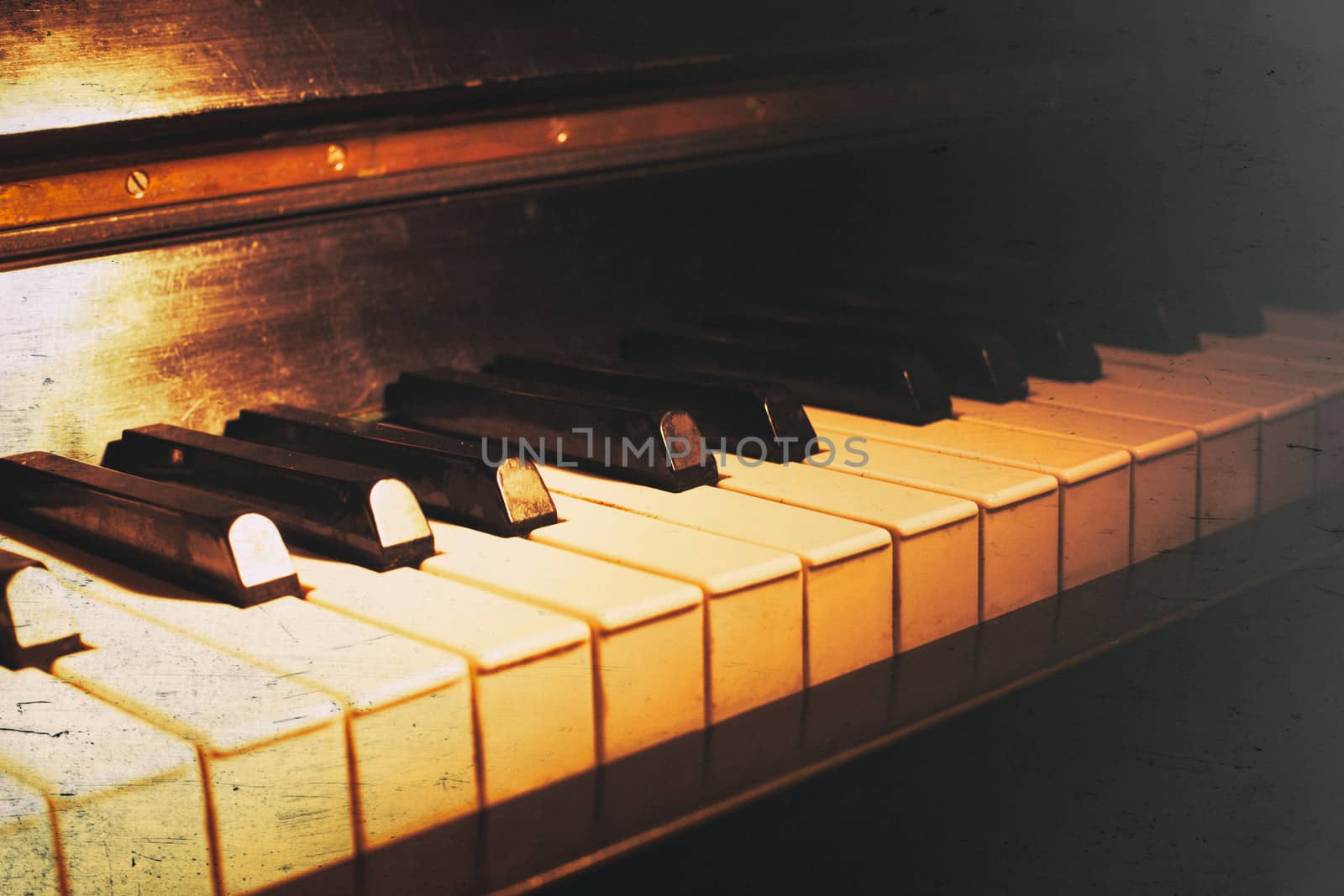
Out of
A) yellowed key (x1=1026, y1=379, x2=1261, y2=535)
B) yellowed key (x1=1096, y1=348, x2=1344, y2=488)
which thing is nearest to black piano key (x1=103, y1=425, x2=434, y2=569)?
yellowed key (x1=1026, y1=379, x2=1261, y2=535)

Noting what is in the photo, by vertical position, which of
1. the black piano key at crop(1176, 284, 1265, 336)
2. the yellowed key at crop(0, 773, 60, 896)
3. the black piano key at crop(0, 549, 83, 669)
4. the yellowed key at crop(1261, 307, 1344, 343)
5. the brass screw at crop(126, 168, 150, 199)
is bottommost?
the yellowed key at crop(0, 773, 60, 896)

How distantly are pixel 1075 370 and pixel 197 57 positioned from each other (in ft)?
3.48

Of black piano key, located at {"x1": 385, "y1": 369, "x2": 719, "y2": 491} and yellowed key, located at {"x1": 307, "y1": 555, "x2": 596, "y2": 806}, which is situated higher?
black piano key, located at {"x1": 385, "y1": 369, "x2": 719, "y2": 491}

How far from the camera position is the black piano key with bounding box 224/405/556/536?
1080mm

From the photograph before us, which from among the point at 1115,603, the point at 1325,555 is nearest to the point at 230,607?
the point at 1115,603

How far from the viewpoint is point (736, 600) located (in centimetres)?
95

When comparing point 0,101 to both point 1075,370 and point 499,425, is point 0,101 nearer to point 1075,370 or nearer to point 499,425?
point 499,425

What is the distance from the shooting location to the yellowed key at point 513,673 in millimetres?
825

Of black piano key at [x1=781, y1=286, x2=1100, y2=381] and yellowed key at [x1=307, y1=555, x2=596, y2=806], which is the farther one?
black piano key at [x1=781, y1=286, x2=1100, y2=381]

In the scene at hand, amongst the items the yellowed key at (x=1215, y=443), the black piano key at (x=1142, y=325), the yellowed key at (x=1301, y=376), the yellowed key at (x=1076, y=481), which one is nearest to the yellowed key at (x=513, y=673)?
the yellowed key at (x=1076, y=481)

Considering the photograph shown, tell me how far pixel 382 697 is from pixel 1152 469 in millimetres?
852

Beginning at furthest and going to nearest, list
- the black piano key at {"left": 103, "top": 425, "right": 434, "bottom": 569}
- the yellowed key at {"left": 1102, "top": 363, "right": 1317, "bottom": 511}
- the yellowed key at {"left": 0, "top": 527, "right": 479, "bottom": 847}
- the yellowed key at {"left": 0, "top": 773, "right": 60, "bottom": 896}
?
the yellowed key at {"left": 1102, "top": 363, "right": 1317, "bottom": 511} < the black piano key at {"left": 103, "top": 425, "right": 434, "bottom": 569} < the yellowed key at {"left": 0, "top": 527, "right": 479, "bottom": 847} < the yellowed key at {"left": 0, "top": 773, "right": 60, "bottom": 896}

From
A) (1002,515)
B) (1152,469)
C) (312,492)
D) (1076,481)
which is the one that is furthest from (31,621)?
(1152,469)

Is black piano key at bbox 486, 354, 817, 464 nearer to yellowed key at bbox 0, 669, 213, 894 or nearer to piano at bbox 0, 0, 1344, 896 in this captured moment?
piano at bbox 0, 0, 1344, 896
